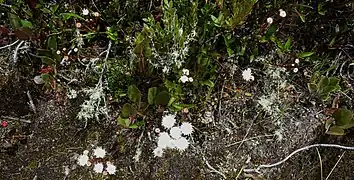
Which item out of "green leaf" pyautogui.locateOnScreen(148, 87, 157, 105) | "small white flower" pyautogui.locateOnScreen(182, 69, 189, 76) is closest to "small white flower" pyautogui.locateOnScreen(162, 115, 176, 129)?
"green leaf" pyautogui.locateOnScreen(148, 87, 157, 105)

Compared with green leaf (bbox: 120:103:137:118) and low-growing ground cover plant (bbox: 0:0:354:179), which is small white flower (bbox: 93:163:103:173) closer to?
low-growing ground cover plant (bbox: 0:0:354:179)

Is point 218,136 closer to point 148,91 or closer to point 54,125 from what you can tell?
point 148,91

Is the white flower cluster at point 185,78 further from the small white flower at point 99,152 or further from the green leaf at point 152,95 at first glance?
the small white flower at point 99,152

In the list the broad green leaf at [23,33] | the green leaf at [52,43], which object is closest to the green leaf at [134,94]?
the green leaf at [52,43]

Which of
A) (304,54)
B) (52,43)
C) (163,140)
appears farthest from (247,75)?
(52,43)

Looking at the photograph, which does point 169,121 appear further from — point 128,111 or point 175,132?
point 128,111
